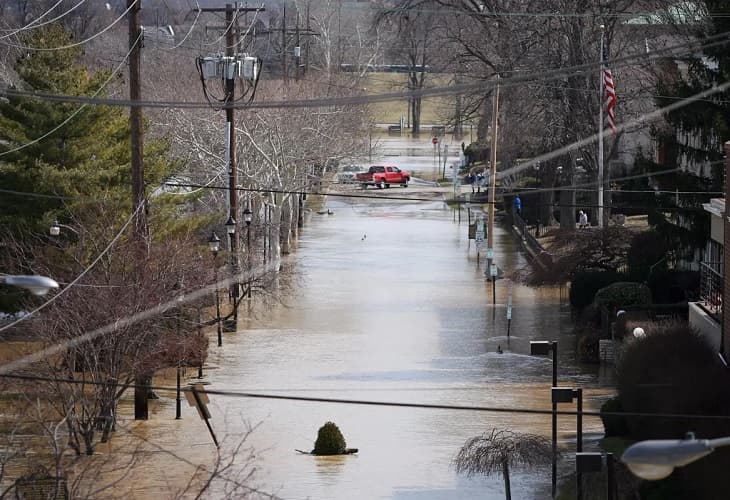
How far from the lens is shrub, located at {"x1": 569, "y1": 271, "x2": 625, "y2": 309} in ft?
132

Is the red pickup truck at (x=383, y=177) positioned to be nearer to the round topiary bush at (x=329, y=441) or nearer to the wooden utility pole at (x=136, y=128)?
the wooden utility pole at (x=136, y=128)

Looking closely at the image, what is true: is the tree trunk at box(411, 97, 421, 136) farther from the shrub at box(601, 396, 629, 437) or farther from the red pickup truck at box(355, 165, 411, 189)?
the shrub at box(601, 396, 629, 437)

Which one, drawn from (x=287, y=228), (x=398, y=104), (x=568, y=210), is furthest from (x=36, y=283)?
(x=398, y=104)

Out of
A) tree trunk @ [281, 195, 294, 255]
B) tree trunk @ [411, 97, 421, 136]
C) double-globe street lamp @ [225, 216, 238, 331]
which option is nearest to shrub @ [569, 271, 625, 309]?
double-globe street lamp @ [225, 216, 238, 331]

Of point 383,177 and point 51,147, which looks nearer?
point 51,147

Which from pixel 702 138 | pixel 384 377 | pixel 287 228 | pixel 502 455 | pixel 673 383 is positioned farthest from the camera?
pixel 287 228

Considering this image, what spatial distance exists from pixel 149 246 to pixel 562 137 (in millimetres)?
26986

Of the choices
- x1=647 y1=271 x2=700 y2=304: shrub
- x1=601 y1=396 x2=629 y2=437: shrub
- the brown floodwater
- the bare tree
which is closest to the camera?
the bare tree

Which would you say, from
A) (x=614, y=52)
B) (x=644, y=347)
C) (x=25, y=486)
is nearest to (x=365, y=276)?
(x=614, y=52)

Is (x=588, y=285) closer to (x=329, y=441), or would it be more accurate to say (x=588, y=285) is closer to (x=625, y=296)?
(x=625, y=296)

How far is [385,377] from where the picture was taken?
33031mm

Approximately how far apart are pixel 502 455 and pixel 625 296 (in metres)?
15.7

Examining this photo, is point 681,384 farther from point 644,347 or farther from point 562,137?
point 562,137

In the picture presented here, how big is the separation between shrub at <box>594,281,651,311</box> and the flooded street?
5.01 ft
